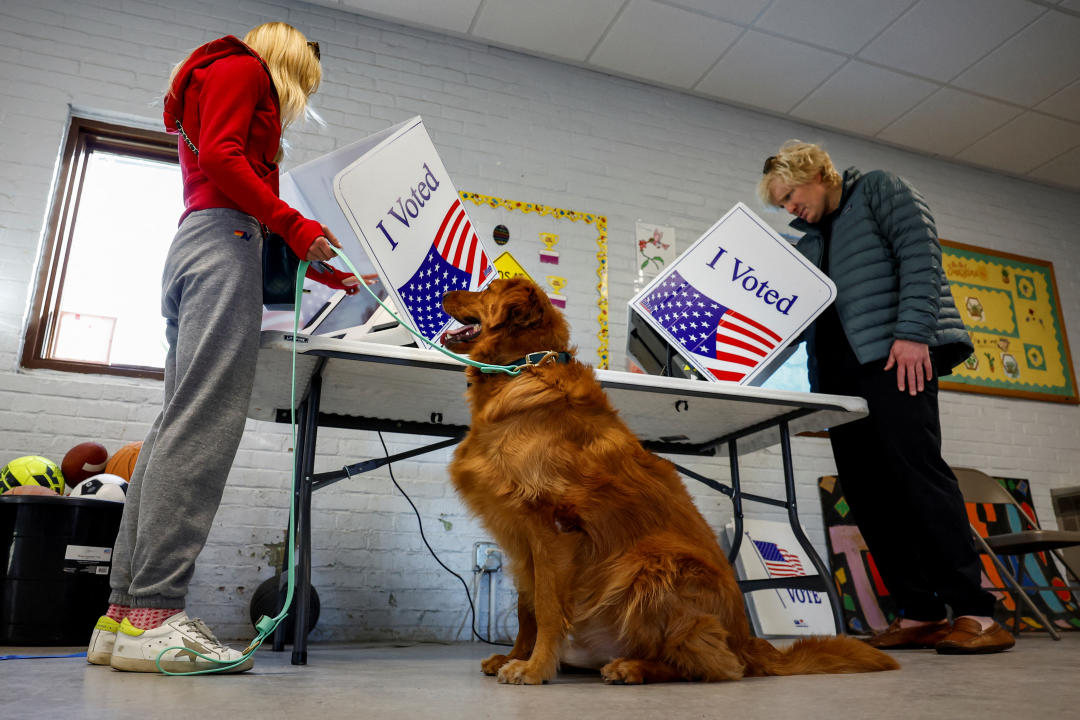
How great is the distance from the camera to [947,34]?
4.09 metres

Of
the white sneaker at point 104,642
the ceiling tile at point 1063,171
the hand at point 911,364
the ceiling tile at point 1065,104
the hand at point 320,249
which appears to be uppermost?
the ceiling tile at point 1065,104

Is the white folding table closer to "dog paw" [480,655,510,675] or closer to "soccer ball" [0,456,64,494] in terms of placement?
"dog paw" [480,655,510,675]

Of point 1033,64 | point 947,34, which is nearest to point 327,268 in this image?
point 947,34

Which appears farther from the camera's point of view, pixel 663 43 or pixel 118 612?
pixel 663 43

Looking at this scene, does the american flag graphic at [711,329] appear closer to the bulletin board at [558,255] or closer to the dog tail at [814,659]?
the dog tail at [814,659]

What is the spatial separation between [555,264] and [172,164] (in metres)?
2.02

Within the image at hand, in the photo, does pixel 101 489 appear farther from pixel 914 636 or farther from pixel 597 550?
pixel 914 636

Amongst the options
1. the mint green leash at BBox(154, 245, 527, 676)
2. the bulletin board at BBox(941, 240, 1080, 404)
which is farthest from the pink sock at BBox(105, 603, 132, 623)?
the bulletin board at BBox(941, 240, 1080, 404)

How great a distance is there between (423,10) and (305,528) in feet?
10.4

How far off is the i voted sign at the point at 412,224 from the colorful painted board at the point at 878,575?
2758 millimetres

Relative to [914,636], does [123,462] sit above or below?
above

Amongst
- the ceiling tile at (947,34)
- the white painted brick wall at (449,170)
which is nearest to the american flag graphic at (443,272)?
the white painted brick wall at (449,170)

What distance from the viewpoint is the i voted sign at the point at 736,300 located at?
8.30ft

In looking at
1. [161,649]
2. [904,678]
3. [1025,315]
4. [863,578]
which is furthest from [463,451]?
[1025,315]
